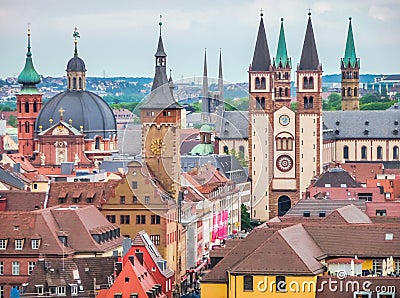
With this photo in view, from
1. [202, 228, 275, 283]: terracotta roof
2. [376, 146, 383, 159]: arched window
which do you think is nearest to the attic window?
[202, 228, 275, 283]: terracotta roof

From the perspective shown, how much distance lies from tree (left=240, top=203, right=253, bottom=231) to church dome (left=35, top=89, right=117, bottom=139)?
109 ft

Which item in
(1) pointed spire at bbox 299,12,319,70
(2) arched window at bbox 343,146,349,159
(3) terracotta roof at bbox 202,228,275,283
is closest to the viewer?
(3) terracotta roof at bbox 202,228,275,283

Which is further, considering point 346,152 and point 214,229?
point 346,152

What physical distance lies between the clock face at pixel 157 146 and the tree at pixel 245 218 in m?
32.5

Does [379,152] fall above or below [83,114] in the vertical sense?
below

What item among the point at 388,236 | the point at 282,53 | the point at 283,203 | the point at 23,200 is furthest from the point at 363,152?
the point at 388,236

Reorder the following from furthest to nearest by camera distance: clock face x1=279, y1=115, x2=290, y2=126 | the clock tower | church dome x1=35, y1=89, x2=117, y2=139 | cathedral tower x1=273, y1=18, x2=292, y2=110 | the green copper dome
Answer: cathedral tower x1=273, y1=18, x2=292, y2=110 → clock face x1=279, y1=115, x2=290, y2=126 → church dome x1=35, y1=89, x2=117, y2=139 → the green copper dome → the clock tower

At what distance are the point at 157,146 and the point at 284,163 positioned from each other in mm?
73014

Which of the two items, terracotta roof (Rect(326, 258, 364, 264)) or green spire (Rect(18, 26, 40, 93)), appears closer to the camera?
terracotta roof (Rect(326, 258, 364, 264))

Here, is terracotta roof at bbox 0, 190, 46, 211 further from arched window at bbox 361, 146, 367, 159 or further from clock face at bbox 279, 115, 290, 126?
arched window at bbox 361, 146, 367, 159

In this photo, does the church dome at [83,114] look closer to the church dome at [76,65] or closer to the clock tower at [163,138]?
the church dome at [76,65]

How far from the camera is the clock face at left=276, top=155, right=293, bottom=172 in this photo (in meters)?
171

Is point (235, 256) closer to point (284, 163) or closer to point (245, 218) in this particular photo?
point (245, 218)

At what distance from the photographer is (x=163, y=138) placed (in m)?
97.7
